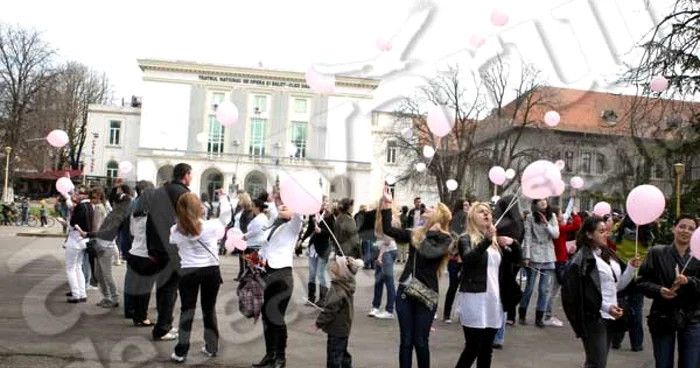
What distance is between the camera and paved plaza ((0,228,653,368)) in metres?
6.36

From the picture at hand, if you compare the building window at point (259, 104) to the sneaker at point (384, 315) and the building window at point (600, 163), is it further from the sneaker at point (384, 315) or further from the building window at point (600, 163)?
the sneaker at point (384, 315)

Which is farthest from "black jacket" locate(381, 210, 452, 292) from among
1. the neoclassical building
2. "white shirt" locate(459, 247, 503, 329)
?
the neoclassical building

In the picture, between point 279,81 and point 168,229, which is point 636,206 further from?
point 279,81

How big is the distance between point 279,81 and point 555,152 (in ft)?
91.2

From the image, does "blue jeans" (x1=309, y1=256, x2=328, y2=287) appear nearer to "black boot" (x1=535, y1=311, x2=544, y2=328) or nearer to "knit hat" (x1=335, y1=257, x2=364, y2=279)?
"black boot" (x1=535, y1=311, x2=544, y2=328)

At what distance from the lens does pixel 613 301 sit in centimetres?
532

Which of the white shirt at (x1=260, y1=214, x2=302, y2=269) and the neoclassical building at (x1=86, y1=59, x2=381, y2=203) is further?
the neoclassical building at (x1=86, y1=59, x2=381, y2=203)

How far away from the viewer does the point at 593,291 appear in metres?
5.17

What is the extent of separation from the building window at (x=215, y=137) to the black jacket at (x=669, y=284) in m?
57.4

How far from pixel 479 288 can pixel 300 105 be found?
55455 mm

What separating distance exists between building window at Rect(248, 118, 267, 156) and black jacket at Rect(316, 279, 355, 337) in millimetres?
55735

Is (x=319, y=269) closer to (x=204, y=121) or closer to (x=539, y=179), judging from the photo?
(x=539, y=179)

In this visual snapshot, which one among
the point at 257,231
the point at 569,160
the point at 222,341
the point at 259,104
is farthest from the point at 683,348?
the point at 259,104

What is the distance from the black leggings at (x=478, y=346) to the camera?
534 cm
